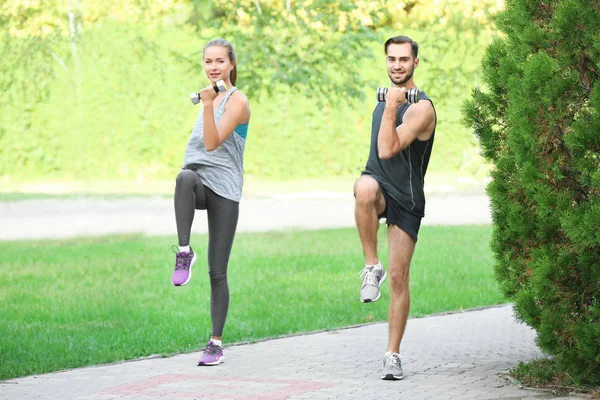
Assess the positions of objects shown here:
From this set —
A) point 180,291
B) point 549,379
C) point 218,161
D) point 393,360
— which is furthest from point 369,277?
point 180,291

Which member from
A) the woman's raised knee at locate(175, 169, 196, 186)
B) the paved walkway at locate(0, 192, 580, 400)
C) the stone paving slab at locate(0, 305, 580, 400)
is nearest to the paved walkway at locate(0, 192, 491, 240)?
the paved walkway at locate(0, 192, 580, 400)

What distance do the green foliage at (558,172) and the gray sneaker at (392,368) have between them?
0.80m

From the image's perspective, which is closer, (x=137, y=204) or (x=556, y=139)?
(x=556, y=139)

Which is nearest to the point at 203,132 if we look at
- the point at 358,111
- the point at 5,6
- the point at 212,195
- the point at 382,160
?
the point at 212,195

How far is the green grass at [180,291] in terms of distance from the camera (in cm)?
892

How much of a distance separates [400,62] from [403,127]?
430 mm

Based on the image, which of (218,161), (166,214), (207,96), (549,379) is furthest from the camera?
(166,214)

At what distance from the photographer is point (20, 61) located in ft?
55.1

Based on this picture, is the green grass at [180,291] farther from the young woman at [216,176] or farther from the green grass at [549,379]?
the green grass at [549,379]

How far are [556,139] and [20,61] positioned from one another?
12139 millimetres

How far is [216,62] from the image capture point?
288 inches

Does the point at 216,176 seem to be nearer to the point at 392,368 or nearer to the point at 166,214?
the point at 392,368

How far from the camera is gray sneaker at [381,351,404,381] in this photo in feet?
22.1

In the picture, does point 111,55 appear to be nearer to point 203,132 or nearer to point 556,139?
point 203,132
